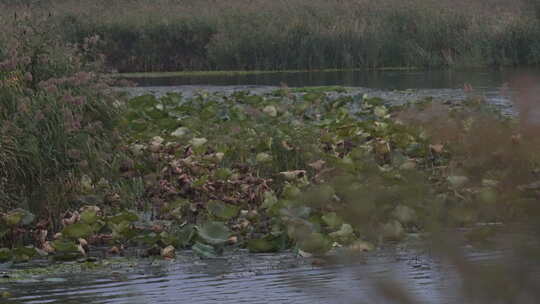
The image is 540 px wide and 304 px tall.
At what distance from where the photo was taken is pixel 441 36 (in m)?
25.1

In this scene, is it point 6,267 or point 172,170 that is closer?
point 6,267

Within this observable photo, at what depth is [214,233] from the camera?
6930mm

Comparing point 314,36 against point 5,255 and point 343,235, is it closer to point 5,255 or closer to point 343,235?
point 343,235

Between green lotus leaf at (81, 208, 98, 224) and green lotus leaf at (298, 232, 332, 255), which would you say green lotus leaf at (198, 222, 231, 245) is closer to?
green lotus leaf at (298, 232, 332, 255)

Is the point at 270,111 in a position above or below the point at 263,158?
above

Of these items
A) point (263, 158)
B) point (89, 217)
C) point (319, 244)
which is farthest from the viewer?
point (263, 158)

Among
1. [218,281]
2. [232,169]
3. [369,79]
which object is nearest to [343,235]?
[218,281]

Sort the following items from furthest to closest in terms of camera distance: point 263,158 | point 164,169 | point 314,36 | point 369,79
Answer: 1. point 314,36
2. point 369,79
3. point 263,158
4. point 164,169

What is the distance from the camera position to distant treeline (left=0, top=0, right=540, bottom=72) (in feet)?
79.8

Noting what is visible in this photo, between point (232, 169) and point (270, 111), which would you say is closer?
point (232, 169)

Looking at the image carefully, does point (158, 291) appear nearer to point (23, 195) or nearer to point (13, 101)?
point (23, 195)

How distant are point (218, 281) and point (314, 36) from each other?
18861 millimetres

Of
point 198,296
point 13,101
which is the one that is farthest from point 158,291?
point 13,101

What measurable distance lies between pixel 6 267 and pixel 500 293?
4758 mm
